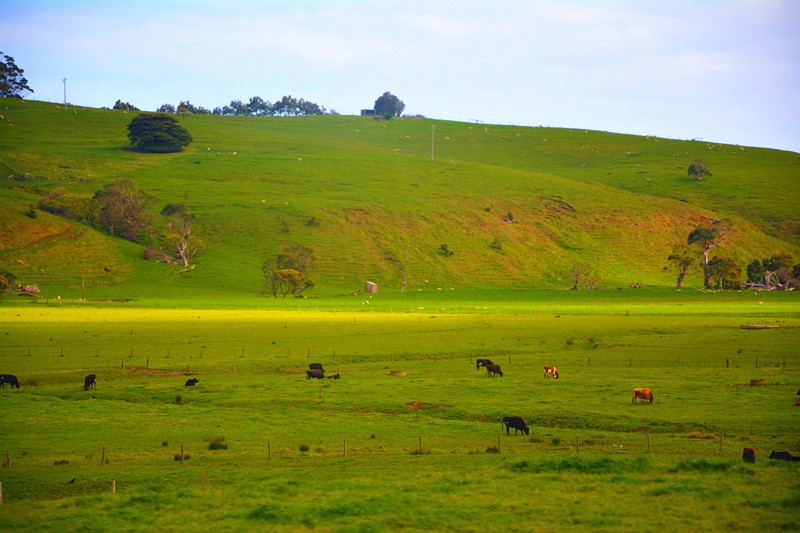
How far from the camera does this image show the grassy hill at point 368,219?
385ft

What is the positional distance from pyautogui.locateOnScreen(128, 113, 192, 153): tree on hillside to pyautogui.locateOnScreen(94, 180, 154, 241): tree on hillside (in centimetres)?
5592

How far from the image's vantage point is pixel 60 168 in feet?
534

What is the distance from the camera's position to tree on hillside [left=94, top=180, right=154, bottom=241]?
434ft

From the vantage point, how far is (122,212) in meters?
132

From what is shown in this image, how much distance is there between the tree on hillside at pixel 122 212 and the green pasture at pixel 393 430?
235ft

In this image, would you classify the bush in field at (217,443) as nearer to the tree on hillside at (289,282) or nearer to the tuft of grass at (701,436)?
the tuft of grass at (701,436)

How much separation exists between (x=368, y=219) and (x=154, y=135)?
79.0 meters

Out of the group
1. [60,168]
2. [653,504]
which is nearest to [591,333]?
[653,504]

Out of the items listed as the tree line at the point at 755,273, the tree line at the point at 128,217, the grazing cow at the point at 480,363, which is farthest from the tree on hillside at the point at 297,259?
the grazing cow at the point at 480,363

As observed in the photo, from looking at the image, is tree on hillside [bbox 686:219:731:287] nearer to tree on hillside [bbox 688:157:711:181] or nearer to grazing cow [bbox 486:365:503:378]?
tree on hillside [bbox 688:157:711:181]

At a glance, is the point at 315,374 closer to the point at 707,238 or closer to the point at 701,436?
the point at 701,436

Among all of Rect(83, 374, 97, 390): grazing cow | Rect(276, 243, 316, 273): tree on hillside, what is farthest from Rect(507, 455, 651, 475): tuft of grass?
Rect(276, 243, 316, 273): tree on hillside

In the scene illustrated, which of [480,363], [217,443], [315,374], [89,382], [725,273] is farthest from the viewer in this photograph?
[725,273]

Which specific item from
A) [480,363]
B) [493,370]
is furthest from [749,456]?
[480,363]
